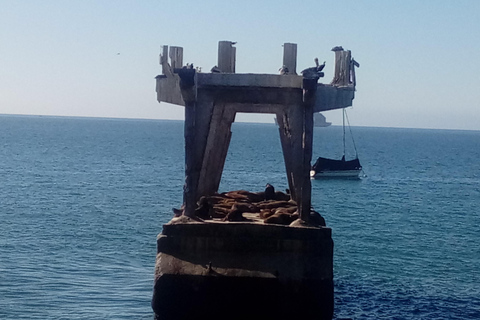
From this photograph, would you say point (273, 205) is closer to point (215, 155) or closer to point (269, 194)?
point (269, 194)

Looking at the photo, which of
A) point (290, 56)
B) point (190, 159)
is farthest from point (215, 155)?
point (190, 159)

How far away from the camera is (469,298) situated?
26.7 m

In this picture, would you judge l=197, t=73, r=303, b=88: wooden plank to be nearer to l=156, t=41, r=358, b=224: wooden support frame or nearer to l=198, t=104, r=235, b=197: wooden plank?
l=156, t=41, r=358, b=224: wooden support frame

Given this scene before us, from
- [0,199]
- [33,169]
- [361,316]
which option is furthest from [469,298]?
[33,169]

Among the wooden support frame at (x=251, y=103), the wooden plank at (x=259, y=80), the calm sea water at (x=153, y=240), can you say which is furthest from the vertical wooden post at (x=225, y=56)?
the calm sea water at (x=153, y=240)

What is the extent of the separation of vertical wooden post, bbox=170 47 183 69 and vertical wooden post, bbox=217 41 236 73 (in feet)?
3.90

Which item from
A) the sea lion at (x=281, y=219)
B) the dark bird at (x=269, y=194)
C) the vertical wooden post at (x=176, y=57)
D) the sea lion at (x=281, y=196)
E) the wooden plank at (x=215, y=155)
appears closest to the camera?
the sea lion at (x=281, y=219)

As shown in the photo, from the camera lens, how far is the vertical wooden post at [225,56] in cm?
2416

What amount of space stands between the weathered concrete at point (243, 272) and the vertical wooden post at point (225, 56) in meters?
6.71

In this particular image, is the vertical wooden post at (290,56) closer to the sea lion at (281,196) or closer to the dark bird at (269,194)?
the dark bird at (269,194)

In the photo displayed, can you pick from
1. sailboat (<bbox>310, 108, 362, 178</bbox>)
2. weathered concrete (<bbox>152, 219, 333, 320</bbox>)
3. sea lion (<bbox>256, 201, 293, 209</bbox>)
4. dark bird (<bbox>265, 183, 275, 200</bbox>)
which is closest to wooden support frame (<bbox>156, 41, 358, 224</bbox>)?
weathered concrete (<bbox>152, 219, 333, 320</bbox>)

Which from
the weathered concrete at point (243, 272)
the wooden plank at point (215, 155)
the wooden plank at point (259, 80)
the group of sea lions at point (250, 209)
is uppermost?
the wooden plank at point (259, 80)

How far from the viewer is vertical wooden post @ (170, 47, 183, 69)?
2383cm

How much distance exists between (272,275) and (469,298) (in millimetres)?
10861
